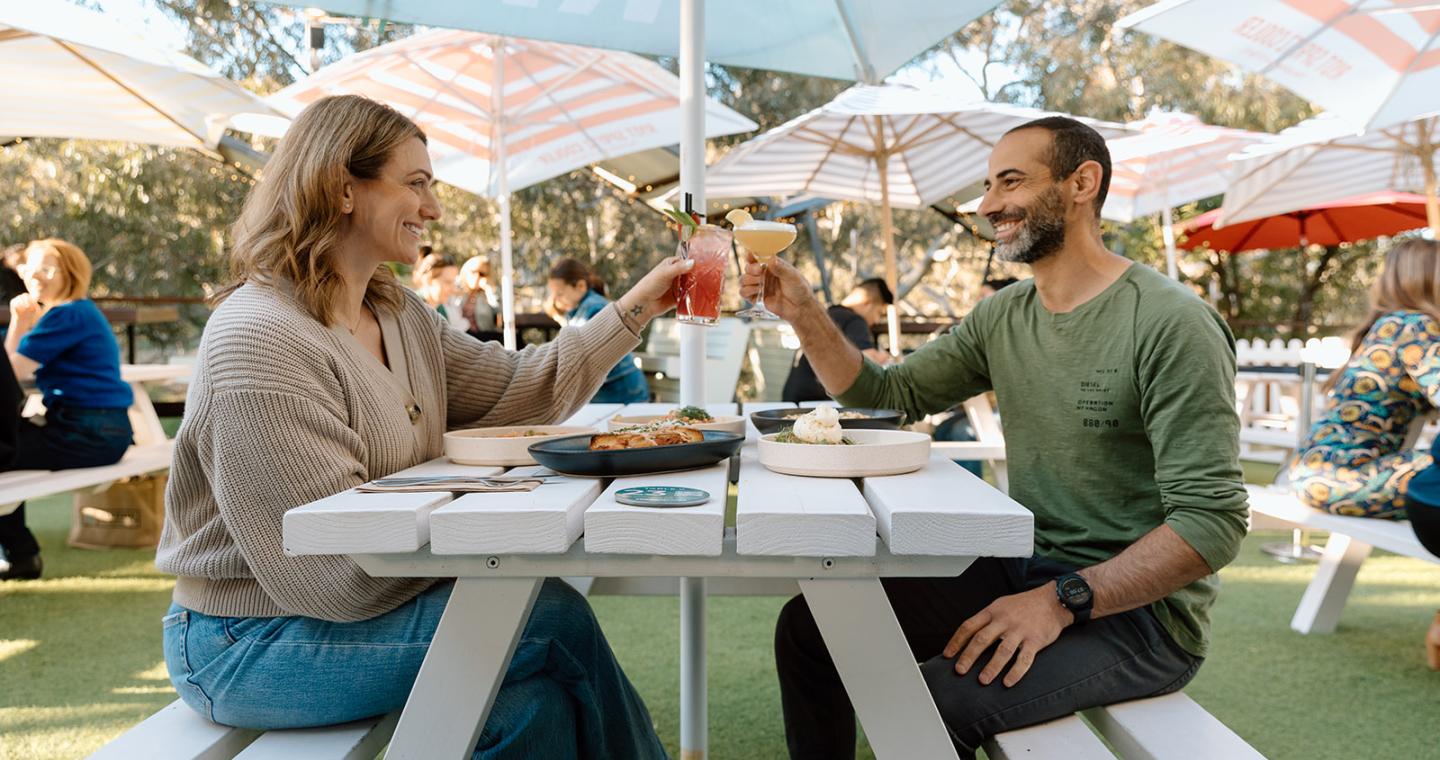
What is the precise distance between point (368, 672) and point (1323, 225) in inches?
464

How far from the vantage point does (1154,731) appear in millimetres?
1507

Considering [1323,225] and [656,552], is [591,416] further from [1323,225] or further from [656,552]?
[1323,225]

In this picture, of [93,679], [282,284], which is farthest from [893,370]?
[93,679]

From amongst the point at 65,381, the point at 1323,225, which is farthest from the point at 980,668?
the point at 1323,225

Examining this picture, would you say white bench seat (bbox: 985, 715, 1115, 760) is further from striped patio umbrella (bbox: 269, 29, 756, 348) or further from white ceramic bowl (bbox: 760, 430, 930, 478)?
striped patio umbrella (bbox: 269, 29, 756, 348)

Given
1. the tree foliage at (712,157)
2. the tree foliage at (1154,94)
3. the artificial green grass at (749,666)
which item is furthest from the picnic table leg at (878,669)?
the tree foliage at (1154,94)

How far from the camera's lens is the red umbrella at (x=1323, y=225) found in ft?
33.9

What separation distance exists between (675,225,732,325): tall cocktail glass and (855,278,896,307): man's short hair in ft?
14.7

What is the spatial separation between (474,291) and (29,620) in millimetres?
4394

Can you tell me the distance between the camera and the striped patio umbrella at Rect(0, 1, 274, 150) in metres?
4.53

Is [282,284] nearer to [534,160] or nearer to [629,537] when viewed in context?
[629,537]

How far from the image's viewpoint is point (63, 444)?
4.04m

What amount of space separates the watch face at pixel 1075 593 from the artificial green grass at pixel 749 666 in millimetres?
1156

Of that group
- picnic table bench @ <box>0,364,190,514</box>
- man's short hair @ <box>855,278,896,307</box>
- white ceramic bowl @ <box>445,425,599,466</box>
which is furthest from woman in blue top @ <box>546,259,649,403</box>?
white ceramic bowl @ <box>445,425,599,466</box>
